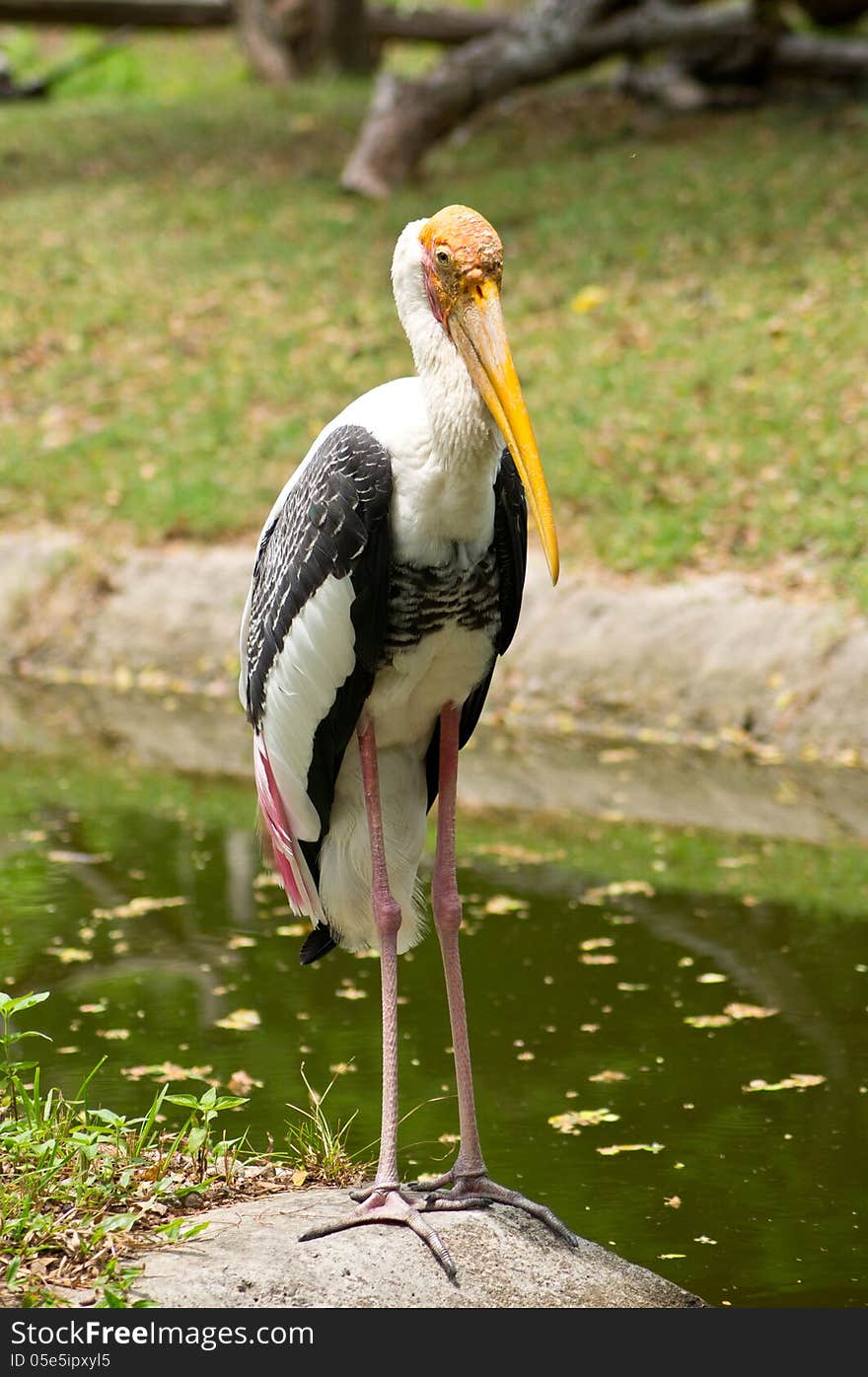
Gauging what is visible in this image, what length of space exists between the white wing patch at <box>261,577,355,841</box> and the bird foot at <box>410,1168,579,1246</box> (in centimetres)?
74

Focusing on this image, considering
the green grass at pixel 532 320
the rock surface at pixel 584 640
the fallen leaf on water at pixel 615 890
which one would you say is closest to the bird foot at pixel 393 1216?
the fallen leaf on water at pixel 615 890

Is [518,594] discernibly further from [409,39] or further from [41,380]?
[409,39]

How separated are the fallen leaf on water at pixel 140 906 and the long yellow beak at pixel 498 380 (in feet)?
10.4

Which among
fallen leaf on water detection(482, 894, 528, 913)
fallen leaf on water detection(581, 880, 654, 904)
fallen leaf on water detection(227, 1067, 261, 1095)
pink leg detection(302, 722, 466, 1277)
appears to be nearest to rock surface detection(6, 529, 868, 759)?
fallen leaf on water detection(581, 880, 654, 904)

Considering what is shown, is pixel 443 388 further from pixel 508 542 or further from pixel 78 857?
pixel 78 857

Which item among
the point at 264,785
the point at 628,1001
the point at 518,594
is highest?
the point at 518,594

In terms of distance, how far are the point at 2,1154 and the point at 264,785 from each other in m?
0.90

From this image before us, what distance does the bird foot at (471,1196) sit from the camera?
141 inches

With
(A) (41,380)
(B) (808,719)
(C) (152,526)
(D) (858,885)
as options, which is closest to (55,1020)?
(D) (858,885)

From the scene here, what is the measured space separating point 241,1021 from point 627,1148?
128 centimetres

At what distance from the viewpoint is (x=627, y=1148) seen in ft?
14.1

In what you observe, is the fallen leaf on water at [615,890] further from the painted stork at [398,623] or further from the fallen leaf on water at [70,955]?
the painted stork at [398,623]

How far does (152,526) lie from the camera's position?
9.51 m

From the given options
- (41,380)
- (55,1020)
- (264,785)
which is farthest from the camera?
(41,380)
